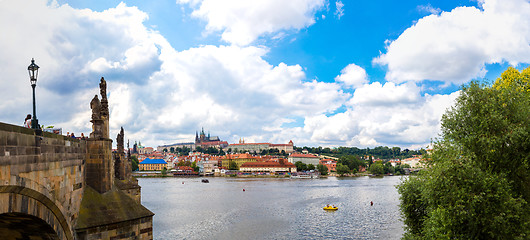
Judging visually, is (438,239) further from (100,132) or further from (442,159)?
(100,132)

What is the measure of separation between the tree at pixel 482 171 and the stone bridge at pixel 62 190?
13779 millimetres

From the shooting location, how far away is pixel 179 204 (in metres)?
67.2

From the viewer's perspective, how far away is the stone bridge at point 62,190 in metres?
8.90

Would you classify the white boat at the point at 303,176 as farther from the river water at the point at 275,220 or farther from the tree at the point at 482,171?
the tree at the point at 482,171

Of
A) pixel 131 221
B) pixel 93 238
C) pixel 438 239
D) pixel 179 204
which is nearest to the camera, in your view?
pixel 93 238

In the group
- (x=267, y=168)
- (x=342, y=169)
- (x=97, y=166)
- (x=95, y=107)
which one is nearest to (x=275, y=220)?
(x=97, y=166)

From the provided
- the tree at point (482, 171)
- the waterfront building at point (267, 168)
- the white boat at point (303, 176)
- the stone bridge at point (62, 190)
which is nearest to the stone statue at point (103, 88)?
the stone bridge at point (62, 190)

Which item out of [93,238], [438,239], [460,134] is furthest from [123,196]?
[460,134]

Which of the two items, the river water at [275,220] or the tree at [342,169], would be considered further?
the tree at [342,169]

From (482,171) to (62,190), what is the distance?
17826 millimetres

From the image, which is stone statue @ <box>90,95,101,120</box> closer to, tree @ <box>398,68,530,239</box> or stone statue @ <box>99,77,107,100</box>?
stone statue @ <box>99,77,107,100</box>

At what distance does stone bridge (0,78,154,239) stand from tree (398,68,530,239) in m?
13.8

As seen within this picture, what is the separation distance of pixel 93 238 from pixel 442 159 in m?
16.4

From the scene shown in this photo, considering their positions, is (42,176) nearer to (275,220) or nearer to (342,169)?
(275,220)
